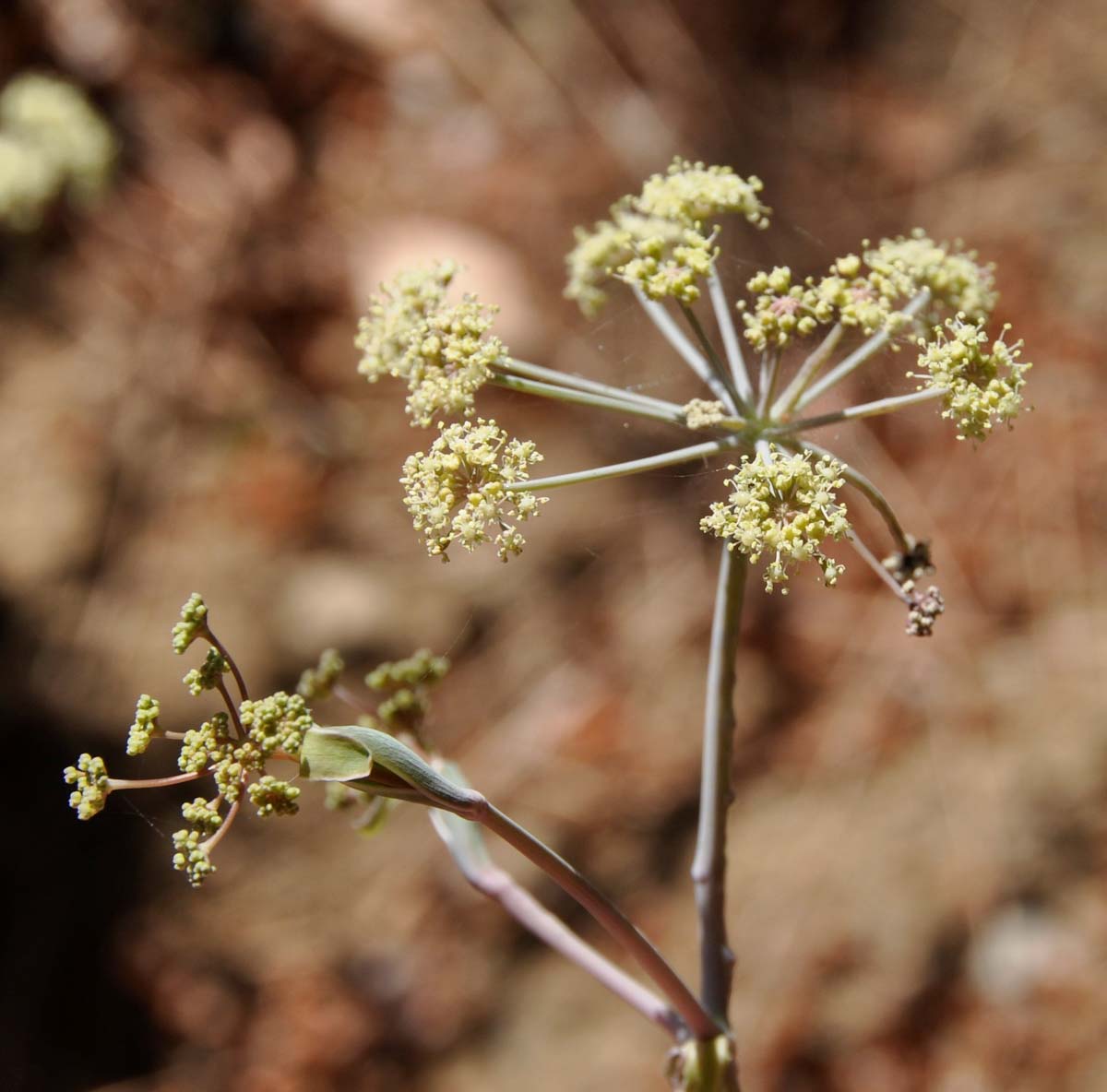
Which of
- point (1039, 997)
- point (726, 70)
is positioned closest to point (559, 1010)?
point (1039, 997)

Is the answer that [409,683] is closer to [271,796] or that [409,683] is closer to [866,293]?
[271,796]

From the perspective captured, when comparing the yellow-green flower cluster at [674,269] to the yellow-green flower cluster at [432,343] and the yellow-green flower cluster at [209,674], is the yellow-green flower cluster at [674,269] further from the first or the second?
the yellow-green flower cluster at [209,674]

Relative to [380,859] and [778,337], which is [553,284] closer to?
[380,859]

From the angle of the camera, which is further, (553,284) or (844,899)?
(553,284)

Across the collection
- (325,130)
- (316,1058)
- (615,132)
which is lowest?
(316,1058)

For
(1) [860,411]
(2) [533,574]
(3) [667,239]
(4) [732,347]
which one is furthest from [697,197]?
(2) [533,574]

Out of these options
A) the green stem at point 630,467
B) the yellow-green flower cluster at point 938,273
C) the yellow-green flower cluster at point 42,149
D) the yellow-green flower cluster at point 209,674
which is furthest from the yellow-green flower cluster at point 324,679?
the yellow-green flower cluster at point 42,149
